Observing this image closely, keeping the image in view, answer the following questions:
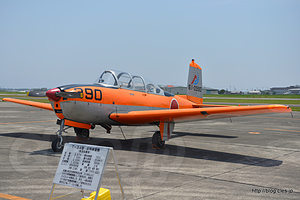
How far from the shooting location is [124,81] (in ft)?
31.6

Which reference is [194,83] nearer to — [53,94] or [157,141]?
[157,141]

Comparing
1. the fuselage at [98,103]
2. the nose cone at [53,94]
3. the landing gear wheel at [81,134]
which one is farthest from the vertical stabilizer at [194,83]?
the nose cone at [53,94]

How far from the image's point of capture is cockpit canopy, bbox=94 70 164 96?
30.7 feet

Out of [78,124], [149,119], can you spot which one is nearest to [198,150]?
[149,119]

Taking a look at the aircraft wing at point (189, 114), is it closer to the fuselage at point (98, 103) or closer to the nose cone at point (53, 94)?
the fuselage at point (98, 103)

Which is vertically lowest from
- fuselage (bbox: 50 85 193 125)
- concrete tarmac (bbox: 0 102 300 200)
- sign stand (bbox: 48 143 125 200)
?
concrete tarmac (bbox: 0 102 300 200)

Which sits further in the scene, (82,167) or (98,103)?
(98,103)

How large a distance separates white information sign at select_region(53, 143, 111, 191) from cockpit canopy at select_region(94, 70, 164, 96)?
555 centimetres

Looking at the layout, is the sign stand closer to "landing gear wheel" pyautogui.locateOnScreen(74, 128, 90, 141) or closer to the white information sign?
the white information sign

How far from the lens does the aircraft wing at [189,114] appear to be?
7.42 m

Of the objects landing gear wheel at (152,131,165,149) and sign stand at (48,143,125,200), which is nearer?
sign stand at (48,143,125,200)

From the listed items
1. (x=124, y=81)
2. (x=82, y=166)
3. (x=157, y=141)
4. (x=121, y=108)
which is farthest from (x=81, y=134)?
(x=82, y=166)

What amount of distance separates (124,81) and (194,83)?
16.2 ft

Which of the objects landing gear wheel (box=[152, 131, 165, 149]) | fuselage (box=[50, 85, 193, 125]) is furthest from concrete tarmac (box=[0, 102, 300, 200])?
fuselage (box=[50, 85, 193, 125])
